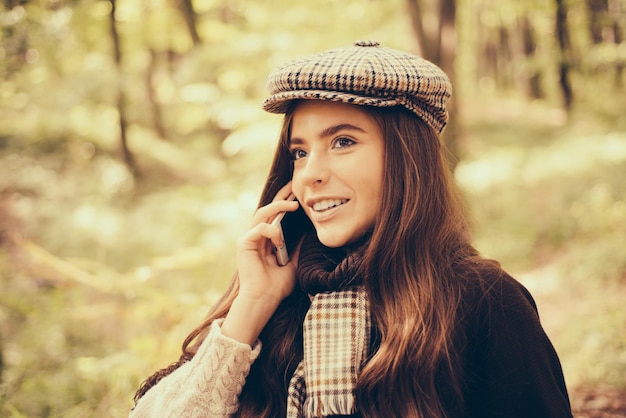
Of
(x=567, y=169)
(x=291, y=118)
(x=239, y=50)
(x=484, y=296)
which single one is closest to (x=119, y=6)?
(x=239, y=50)

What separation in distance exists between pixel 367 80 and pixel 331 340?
86 cm

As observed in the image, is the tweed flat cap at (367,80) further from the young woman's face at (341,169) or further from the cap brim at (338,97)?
the young woman's face at (341,169)

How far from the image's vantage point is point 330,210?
75.9 inches

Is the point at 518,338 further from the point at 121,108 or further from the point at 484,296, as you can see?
the point at 121,108

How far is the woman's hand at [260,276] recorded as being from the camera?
2.03m

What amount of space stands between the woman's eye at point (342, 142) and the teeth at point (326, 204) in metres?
0.19

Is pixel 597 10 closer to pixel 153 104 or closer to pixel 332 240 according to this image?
pixel 153 104

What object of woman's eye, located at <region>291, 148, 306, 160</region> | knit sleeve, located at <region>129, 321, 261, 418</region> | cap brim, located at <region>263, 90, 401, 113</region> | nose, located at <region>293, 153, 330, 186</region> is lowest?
knit sleeve, located at <region>129, 321, 261, 418</region>

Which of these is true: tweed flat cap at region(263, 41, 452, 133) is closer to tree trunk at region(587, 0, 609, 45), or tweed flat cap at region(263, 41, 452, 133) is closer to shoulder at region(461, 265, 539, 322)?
shoulder at region(461, 265, 539, 322)

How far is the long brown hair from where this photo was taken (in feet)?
5.53

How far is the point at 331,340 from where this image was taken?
1795 mm

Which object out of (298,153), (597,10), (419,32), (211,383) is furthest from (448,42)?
(597,10)

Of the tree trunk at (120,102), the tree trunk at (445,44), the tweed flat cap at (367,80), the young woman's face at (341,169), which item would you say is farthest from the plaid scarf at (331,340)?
the tree trunk at (120,102)

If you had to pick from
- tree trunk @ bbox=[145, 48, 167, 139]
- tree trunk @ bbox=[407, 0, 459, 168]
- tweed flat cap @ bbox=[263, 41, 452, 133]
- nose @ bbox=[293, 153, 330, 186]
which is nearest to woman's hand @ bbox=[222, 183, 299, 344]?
nose @ bbox=[293, 153, 330, 186]
